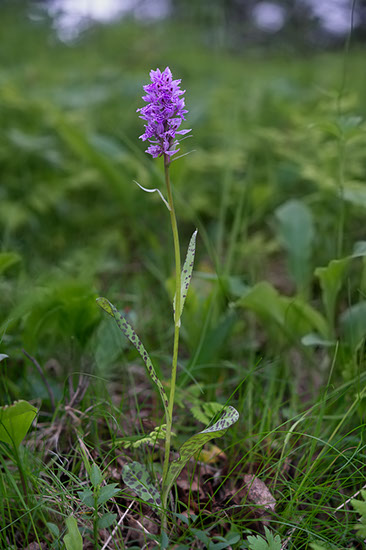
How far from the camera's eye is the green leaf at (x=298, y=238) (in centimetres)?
223

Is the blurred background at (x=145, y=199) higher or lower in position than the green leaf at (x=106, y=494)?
higher

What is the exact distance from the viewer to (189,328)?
1.94 m

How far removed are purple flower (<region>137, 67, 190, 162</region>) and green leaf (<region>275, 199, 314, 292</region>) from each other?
125cm

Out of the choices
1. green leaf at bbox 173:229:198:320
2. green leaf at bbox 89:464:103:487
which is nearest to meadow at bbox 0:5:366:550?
green leaf at bbox 89:464:103:487

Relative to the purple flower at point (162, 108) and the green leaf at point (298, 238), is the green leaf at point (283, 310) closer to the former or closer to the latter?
the green leaf at point (298, 238)

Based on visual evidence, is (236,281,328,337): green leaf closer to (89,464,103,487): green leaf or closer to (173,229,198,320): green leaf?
(173,229,198,320): green leaf

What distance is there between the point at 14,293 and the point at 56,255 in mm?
792

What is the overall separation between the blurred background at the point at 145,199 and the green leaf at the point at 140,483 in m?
0.55

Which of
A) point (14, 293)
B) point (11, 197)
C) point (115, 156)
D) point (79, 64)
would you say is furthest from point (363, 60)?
point (14, 293)

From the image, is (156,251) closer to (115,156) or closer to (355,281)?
(115,156)

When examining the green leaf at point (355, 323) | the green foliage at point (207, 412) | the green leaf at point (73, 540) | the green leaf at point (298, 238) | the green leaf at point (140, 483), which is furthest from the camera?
the green leaf at point (298, 238)

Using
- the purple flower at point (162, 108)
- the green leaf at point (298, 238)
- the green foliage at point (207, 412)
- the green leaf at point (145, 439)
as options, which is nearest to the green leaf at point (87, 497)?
the green leaf at point (145, 439)

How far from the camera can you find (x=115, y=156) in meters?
2.94

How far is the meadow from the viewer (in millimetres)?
1238
